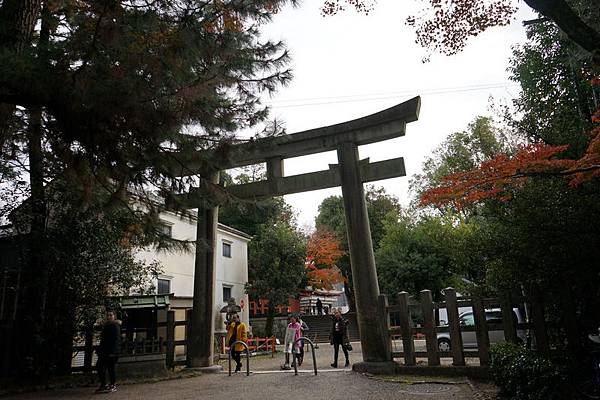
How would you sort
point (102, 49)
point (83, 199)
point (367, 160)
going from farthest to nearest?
point (367, 160), point (83, 199), point (102, 49)

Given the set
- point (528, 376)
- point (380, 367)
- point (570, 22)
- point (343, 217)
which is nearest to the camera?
point (570, 22)

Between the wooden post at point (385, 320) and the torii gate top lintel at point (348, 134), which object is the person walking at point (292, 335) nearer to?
the wooden post at point (385, 320)

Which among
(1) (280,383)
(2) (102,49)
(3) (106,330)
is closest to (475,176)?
(1) (280,383)

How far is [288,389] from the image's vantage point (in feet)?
25.2

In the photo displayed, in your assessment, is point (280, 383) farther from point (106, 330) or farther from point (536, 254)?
point (536, 254)

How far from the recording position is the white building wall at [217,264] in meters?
18.7

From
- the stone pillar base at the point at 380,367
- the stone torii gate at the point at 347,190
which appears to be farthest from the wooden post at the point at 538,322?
the stone torii gate at the point at 347,190

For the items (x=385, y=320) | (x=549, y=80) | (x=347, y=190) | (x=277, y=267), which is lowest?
(x=385, y=320)

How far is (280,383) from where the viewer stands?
8.37 metres

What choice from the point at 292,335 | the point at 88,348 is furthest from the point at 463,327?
the point at 88,348

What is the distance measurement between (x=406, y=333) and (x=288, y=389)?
3.02 metres

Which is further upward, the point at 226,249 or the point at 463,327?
the point at 226,249

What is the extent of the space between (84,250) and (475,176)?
8.24 metres

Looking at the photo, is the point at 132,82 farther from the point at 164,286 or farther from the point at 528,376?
the point at 164,286
